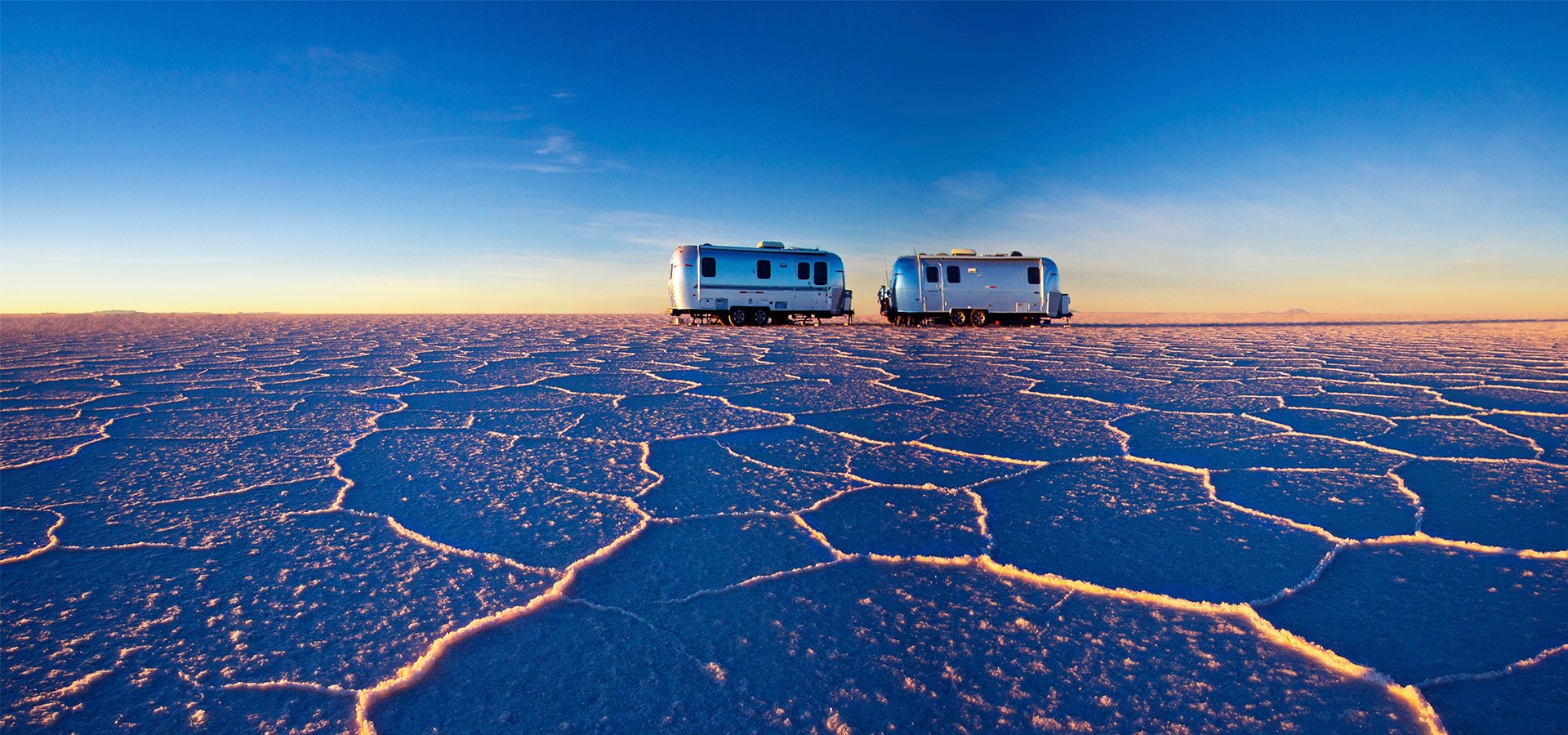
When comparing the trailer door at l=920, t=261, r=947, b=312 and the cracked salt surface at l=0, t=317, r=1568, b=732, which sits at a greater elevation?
the trailer door at l=920, t=261, r=947, b=312

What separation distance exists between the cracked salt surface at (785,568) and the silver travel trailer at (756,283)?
395 inches

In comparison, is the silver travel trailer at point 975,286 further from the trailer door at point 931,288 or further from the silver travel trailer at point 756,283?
the silver travel trailer at point 756,283

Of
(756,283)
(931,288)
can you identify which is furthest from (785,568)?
(931,288)

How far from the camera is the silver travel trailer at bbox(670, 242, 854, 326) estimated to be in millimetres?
14062

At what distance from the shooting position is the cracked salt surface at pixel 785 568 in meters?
1.26

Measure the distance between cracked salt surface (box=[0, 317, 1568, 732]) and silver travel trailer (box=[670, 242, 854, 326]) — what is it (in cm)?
1002

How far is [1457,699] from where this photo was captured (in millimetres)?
1232

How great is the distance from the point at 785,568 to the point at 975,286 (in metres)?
13.6

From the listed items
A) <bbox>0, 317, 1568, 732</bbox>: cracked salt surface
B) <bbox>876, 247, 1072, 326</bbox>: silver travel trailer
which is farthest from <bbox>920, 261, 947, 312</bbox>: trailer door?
<bbox>0, 317, 1568, 732</bbox>: cracked salt surface

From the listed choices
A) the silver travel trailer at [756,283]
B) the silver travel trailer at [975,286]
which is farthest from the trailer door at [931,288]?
the silver travel trailer at [756,283]

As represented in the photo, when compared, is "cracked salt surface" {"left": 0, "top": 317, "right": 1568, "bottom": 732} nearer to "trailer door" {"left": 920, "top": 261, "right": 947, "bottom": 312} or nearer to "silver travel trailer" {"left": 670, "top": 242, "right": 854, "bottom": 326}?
"silver travel trailer" {"left": 670, "top": 242, "right": 854, "bottom": 326}

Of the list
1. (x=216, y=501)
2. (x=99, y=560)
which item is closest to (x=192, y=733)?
(x=99, y=560)

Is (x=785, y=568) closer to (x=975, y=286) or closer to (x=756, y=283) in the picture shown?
(x=756, y=283)

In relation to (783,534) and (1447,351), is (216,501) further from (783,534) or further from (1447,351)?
(1447,351)
